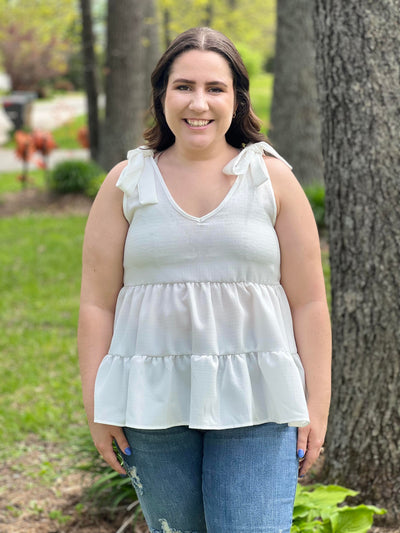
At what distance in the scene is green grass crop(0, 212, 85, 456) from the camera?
4.56 metres

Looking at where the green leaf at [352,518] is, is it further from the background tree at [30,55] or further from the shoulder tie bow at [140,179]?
the background tree at [30,55]

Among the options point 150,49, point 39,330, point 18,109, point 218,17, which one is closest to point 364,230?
point 39,330

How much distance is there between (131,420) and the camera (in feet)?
6.20

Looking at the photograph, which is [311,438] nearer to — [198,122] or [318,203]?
[198,122]

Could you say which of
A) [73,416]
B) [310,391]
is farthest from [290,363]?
[73,416]

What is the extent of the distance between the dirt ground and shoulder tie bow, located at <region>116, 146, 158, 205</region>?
1.70 meters

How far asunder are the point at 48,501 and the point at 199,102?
7.82ft

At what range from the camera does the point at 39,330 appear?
6.14 meters

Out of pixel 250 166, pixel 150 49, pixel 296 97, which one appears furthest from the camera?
pixel 150 49

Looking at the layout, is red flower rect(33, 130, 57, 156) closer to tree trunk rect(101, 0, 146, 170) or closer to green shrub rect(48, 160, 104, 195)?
green shrub rect(48, 160, 104, 195)

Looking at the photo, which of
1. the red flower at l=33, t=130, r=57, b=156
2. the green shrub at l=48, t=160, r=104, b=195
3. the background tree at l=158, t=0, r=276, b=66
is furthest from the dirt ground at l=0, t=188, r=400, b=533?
the background tree at l=158, t=0, r=276, b=66

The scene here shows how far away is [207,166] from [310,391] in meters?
0.65

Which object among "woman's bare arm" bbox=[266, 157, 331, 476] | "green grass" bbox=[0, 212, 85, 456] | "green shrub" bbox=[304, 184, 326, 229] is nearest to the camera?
"woman's bare arm" bbox=[266, 157, 331, 476]

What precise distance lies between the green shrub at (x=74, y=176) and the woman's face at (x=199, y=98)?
8.94 m
